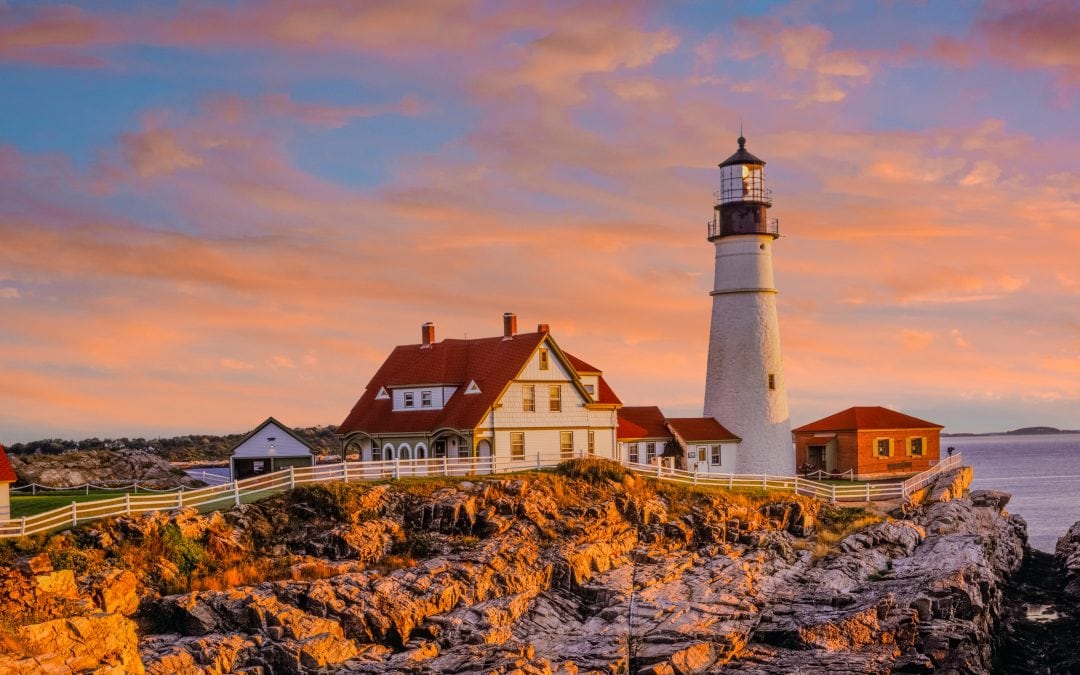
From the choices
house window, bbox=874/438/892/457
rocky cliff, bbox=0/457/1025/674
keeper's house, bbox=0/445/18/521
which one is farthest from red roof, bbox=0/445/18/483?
house window, bbox=874/438/892/457

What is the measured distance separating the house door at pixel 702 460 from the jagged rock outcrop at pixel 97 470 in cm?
2332

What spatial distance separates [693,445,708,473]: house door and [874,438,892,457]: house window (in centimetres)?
983

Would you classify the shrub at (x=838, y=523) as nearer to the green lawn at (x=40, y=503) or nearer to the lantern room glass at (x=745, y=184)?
the lantern room glass at (x=745, y=184)

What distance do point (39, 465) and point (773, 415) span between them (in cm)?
3444

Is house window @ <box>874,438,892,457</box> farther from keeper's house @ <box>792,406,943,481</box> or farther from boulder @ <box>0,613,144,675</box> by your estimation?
boulder @ <box>0,613,144,675</box>

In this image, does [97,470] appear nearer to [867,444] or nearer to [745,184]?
[745,184]

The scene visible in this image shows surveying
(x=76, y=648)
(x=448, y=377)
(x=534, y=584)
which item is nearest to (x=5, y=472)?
(x=76, y=648)


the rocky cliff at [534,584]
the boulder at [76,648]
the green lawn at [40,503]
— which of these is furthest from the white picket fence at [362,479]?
the boulder at [76,648]

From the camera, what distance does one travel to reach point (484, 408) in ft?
144

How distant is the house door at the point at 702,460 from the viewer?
5347 cm

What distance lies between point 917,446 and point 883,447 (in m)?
2.60

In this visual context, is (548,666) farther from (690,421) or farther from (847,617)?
(690,421)

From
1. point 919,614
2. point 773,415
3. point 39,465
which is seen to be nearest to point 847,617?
point 919,614

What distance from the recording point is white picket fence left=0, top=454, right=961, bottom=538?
1182 inches
